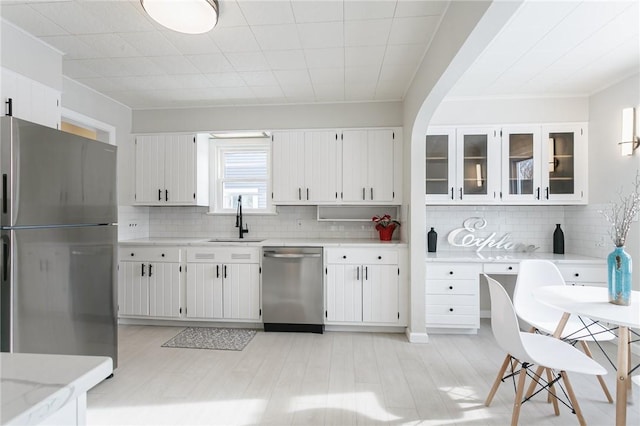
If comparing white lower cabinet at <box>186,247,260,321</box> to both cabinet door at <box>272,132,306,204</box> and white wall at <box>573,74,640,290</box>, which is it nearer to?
cabinet door at <box>272,132,306,204</box>

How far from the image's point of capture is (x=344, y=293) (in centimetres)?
363

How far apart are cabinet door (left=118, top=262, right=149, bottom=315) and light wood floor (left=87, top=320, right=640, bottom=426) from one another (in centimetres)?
51

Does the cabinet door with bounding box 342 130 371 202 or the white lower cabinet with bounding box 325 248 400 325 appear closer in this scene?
the white lower cabinet with bounding box 325 248 400 325

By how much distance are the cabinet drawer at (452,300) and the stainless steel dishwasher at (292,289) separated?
46.1 inches

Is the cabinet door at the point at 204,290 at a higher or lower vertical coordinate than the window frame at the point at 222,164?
lower

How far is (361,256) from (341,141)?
139cm

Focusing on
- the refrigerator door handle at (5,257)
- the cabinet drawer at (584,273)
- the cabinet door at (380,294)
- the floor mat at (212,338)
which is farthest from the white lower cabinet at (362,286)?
the refrigerator door handle at (5,257)

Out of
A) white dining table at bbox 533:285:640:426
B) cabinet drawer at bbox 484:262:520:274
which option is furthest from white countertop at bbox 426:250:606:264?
white dining table at bbox 533:285:640:426

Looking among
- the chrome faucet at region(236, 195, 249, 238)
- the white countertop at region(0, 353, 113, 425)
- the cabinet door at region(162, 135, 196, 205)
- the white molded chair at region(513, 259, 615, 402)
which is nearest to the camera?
the white countertop at region(0, 353, 113, 425)

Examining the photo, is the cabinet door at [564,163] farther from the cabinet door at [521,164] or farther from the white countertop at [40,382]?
the white countertop at [40,382]

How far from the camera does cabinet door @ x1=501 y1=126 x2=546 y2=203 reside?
3703 mm

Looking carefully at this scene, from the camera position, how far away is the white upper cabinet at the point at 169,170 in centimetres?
412

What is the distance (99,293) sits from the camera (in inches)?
97.4

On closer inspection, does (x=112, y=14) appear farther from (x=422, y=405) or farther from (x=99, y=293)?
(x=422, y=405)
